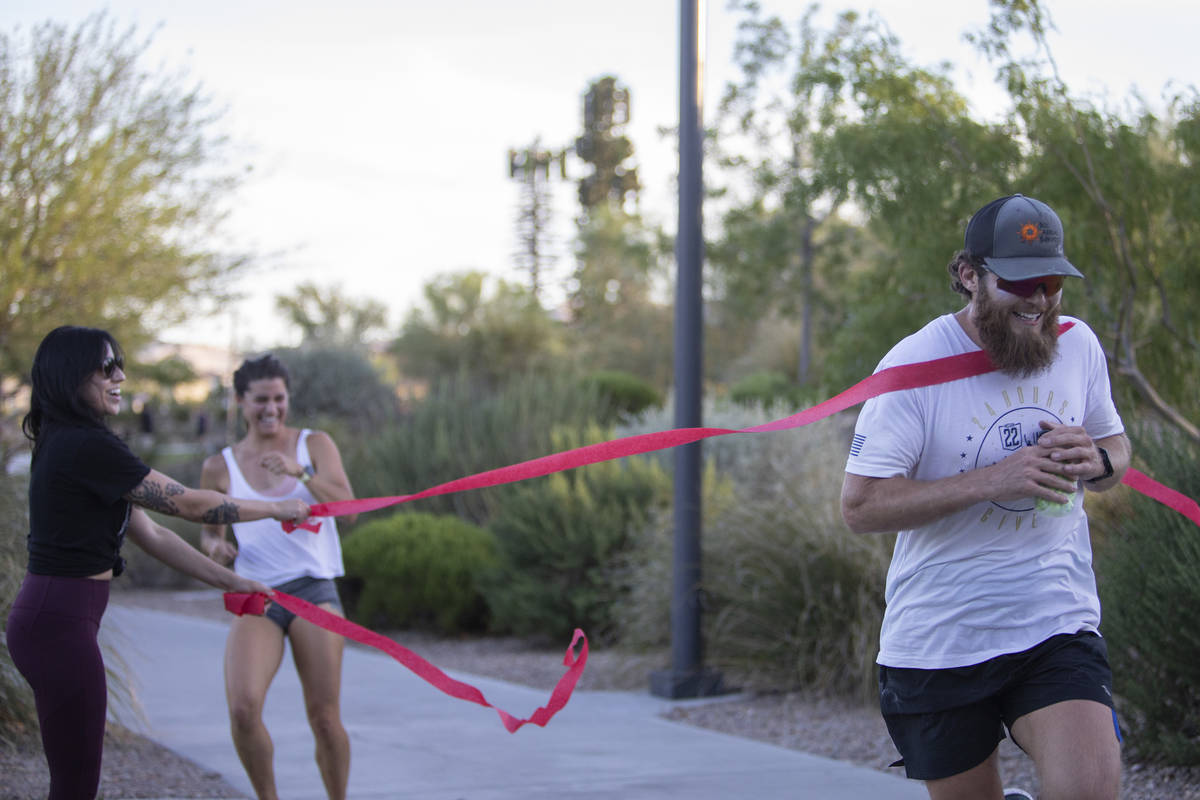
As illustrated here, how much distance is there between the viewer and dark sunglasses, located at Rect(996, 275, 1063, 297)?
310 cm

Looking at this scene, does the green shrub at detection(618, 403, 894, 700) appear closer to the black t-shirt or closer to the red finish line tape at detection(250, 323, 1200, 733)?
the red finish line tape at detection(250, 323, 1200, 733)

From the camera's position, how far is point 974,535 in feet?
10.2

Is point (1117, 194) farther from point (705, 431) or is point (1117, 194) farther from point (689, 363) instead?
point (705, 431)

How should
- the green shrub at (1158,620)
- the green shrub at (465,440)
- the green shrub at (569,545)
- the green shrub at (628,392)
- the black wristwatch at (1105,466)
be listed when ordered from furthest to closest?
the green shrub at (628,392) → the green shrub at (465,440) → the green shrub at (569,545) → the green shrub at (1158,620) → the black wristwatch at (1105,466)

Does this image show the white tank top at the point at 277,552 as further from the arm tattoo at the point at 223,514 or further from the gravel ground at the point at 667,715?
the gravel ground at the point at 667,715

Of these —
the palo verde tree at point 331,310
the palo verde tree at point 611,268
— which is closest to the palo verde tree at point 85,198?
the palo verde tree at point 611,268

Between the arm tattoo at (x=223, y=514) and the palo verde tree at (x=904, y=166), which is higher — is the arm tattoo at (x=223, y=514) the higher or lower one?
the lower one

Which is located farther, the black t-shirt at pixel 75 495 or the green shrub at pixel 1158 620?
the green shrub at pixel 1158 620

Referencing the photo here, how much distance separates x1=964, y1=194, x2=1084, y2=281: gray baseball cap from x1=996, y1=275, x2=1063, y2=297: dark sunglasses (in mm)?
32

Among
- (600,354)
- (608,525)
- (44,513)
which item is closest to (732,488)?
(608,525)

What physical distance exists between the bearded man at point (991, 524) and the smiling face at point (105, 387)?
2.20m

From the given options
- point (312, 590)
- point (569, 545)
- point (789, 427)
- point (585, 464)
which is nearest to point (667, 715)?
point (569, 545)

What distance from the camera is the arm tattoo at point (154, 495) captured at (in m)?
3.78

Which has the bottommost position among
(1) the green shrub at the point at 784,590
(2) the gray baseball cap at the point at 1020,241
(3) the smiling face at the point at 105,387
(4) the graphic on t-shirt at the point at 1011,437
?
(1) the green shrub at the point at 784,590
